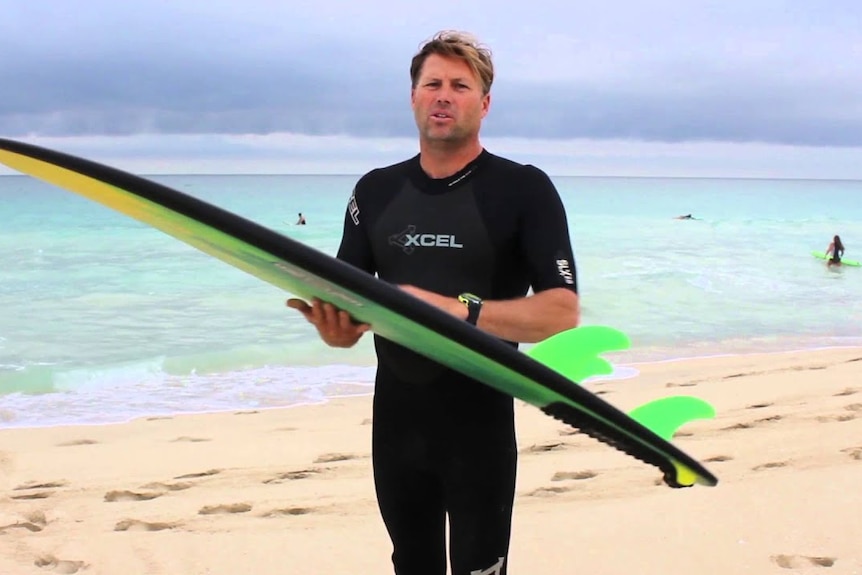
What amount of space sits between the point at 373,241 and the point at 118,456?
3496 mm

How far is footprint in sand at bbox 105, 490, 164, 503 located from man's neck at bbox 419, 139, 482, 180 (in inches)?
116

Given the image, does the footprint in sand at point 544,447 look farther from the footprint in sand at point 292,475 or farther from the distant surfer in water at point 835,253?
the distant surfer in water at point 835,253

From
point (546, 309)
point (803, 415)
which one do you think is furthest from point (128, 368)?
point (546, 309)

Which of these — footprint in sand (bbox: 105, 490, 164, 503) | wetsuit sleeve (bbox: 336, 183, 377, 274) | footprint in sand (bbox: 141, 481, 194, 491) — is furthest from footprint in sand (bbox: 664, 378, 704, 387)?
wetsuit sleeve (bbox: 336, 183, 377, 274)

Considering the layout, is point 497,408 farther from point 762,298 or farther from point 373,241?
point 762,298

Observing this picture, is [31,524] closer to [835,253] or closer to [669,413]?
Result: [669,413]

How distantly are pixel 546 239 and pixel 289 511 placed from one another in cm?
258

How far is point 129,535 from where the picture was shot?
3.49 meters

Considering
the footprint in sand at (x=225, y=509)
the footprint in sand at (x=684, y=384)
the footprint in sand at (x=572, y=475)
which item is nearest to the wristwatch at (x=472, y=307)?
the footprint in sand at (x=225, y=509)

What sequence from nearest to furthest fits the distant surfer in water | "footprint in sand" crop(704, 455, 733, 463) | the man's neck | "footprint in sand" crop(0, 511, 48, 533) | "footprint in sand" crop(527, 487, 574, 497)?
1. the man's neck
2. "footprint in sand" crop(0, 511, 48, 533)
3. "footprint in sand" crop(527, 487, 574, 497)
4. "footprint in sand" crop(704, 455, 733, 463)
5. the distant surfer in water

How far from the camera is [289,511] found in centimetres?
374

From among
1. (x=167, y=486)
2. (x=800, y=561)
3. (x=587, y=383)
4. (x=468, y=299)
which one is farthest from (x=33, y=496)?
(x=587, y=383)

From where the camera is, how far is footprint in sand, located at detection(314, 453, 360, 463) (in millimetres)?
4520

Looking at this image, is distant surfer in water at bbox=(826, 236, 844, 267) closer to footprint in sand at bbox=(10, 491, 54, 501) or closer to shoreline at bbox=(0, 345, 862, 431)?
shoreline at bbox=(0, 345, 862, 431)
